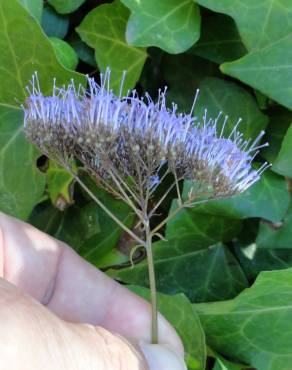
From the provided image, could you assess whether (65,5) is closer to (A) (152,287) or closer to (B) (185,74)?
(B) (185,74)

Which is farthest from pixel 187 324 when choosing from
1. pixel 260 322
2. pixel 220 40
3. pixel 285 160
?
pixel 220 40

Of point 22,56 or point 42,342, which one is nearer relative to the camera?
point 42,342

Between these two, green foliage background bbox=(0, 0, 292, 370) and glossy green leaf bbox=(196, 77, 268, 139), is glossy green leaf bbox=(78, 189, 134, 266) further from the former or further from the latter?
glossy green leaf bbox=(196, 77, 268, 139)

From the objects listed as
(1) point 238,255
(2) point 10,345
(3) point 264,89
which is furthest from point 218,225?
(2) point 10,345

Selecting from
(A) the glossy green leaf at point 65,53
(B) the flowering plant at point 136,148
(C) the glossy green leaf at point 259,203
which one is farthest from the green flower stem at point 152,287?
(A) the glossy green leaf at point 65,53

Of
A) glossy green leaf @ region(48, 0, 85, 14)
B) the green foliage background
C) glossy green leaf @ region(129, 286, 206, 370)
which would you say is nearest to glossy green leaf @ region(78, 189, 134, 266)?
the green foliage background

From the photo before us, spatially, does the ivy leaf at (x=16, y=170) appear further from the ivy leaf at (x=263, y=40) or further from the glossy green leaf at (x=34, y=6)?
the ivy leaf at (x=263, y=40)
